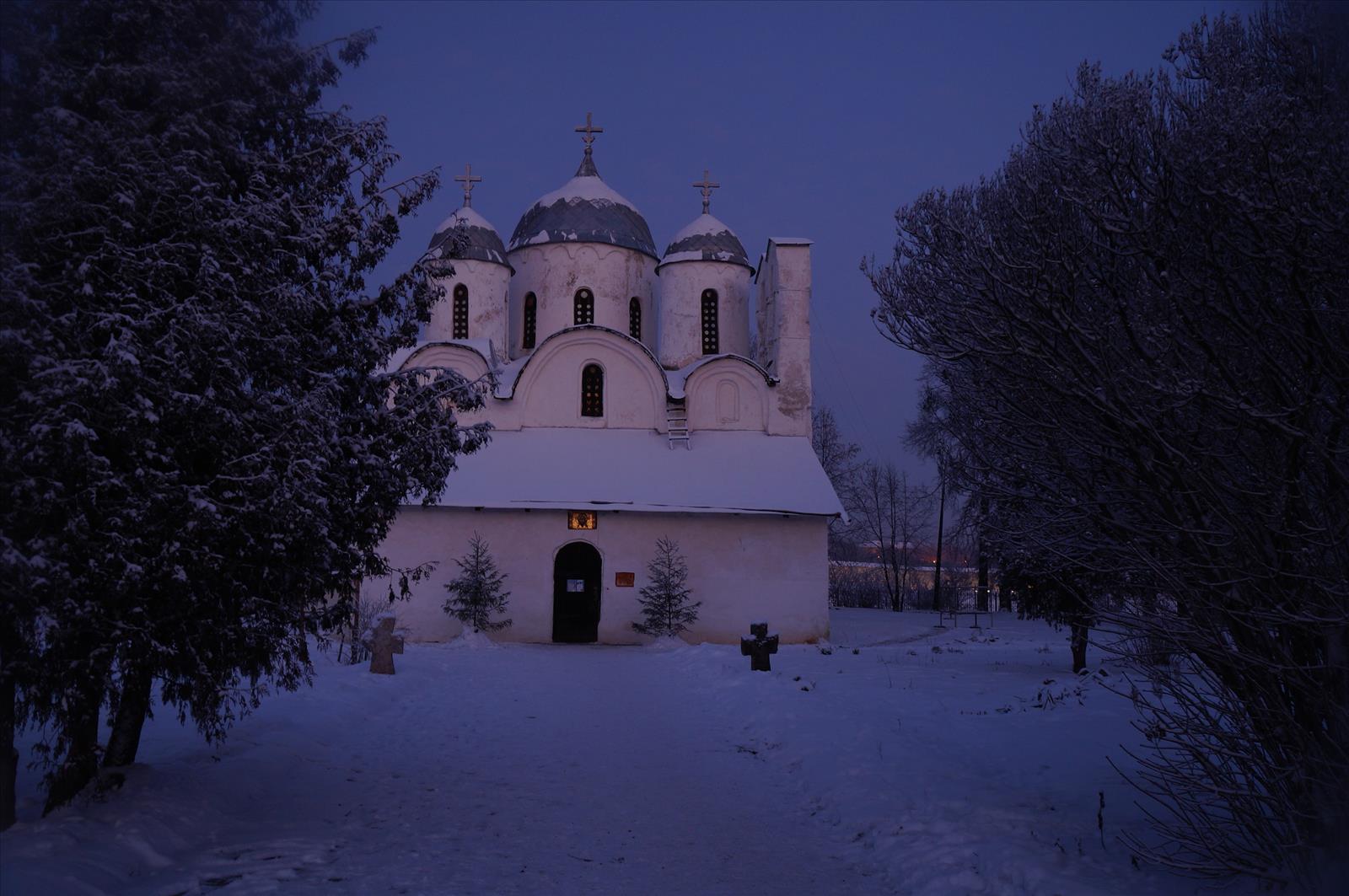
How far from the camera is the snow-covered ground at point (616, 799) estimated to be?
5.62m

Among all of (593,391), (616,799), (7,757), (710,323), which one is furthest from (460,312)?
(7,757)

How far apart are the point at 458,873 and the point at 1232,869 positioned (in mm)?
4182

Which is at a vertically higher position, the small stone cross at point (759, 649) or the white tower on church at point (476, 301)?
the white tower on church at point (476, 301)

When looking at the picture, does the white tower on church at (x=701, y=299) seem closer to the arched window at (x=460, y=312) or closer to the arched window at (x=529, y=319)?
the arched window at (x=529, y=319)

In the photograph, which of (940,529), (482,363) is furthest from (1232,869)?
(940,529)

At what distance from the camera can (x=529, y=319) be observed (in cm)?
2791

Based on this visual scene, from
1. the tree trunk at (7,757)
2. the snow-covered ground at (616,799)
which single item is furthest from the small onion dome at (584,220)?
the tree trunk at (7,757)

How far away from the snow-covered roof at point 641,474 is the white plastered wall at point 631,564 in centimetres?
45

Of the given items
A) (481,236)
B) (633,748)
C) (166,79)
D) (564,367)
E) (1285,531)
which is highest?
(481,236)

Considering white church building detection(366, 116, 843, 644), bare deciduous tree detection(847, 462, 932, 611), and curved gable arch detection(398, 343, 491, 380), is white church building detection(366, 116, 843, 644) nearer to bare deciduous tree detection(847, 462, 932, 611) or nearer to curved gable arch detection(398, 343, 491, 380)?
curved gable arch detection(398, 343, 491, 380)

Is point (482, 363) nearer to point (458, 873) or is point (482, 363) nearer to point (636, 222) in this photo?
point (636, 222)

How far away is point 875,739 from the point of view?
9.21 m

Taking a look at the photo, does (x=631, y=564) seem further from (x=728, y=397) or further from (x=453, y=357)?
(x=453, y=357)

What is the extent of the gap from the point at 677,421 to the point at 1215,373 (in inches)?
741
